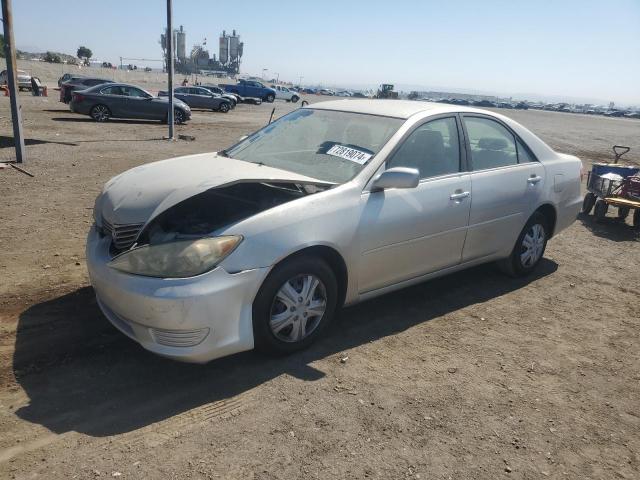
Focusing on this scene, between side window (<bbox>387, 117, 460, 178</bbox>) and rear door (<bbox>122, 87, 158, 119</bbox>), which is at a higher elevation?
side window (<bbox>387, 117, 460, 178</bbox>)

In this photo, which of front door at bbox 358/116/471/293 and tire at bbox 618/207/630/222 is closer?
front door at bbox 358/116/471/293

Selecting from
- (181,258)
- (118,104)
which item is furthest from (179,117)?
(181,258)

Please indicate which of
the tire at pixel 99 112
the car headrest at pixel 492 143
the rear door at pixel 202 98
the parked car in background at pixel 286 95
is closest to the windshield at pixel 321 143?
the car headrest at pixel 492 143

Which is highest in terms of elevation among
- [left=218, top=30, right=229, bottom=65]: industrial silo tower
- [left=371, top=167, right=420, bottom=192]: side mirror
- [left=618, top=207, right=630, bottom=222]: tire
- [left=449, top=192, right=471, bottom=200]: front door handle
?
[left=218, top=30, right=229, bottom=65]: industrial silo tower

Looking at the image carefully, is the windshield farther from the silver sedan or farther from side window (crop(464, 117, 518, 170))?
side window (crop(464, 117, 518, 170))

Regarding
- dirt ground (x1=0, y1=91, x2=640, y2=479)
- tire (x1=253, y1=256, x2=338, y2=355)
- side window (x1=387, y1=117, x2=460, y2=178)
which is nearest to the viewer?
dirt ground (x1=0, y1=91, x2=640, y2=479)

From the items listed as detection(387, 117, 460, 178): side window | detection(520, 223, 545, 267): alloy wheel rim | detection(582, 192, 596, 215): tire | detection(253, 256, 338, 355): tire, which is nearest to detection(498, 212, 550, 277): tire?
detection(520, 223, 545, 267): alloy wheel rim

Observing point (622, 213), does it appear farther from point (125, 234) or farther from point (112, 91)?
point (112, 91)

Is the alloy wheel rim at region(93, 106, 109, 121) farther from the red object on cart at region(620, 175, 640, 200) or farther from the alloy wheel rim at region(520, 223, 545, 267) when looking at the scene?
the alloy wheel rim at region(520, 223, 545, 267)

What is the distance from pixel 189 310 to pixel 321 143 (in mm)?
1940

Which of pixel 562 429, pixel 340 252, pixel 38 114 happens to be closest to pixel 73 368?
pixel 340 252

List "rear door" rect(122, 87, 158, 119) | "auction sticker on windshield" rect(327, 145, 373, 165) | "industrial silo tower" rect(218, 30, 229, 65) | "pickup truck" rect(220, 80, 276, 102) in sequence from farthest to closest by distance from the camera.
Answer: "industrial silo tower" rect(218, 30, 229, 65) → "pickup truck" rect(220, 80, 276, 102) → "rear door" rect(122, 87, 158, 119) → "auction sticker on windshield" rect(327, 145, 373, 165)

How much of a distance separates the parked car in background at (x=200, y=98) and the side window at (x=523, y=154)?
2639 cm

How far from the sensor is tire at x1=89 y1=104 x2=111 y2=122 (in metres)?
18.6
